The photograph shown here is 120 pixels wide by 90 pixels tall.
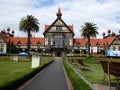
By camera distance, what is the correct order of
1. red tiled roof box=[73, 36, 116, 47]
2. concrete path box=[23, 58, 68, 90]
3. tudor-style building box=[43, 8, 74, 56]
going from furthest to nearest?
red tiled roof box=[73, 36, 116, 47] → tudor-style building box=[43, 8, 74, 56] → concrete path box=[23, 58, 68, 90]

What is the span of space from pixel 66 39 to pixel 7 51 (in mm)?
25372

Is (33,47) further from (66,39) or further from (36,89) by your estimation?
(36,89)

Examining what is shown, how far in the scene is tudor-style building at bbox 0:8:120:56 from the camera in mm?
116875

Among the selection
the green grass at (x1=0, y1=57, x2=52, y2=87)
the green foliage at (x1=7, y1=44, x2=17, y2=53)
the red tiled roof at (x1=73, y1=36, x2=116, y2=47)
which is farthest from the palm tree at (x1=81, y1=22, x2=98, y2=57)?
the green grass at (x1=0, y1=57, x2=52, y2=87)

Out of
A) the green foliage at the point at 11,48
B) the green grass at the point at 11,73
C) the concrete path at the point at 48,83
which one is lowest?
the concrete path at the point at 48,83

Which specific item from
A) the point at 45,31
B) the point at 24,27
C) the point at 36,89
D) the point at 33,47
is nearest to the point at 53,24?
the point at 45,31

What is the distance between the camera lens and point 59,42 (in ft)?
395

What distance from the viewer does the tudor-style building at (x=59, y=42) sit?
116875 mm

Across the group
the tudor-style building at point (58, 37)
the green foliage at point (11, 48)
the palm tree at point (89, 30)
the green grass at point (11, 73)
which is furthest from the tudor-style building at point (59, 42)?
the green grass at point (11, 73)

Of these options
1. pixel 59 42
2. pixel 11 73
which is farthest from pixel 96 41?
pixel 11 73

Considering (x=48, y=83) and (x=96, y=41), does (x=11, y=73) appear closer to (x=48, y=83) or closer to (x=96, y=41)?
(x=48, y=83)

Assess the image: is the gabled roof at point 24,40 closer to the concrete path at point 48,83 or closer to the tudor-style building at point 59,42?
the tudor-style building at point 59,42

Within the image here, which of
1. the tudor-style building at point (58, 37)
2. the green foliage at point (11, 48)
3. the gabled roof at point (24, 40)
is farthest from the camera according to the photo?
the gabled roof at point (24, 40)

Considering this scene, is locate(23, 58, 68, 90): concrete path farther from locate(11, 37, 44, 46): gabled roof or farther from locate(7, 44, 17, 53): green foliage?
locate(11, 37, 44, 46): gabled roof
